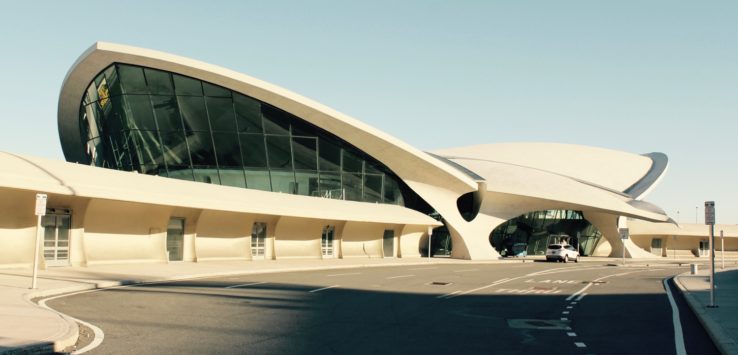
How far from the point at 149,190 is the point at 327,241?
1679 centimetres

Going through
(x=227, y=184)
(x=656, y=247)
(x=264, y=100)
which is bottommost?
(x=656, y=247)

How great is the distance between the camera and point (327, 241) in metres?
41.8

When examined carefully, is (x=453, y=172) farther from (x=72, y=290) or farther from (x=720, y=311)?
(x=72, y=290)

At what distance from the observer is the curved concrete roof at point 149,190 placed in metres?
21.8

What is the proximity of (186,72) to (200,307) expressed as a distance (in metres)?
26.1

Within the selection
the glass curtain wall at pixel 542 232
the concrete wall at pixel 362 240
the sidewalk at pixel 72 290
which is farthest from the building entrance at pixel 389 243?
the glass curtain wall at pixel 542 232

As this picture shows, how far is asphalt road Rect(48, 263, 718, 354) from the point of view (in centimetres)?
975

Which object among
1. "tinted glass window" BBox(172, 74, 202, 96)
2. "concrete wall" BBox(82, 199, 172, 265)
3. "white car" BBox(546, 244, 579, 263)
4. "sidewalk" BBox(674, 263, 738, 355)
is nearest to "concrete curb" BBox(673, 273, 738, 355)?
"sidewalk" BBox(674, 263, 738, 355)

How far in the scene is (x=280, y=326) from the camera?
11547 millimetres

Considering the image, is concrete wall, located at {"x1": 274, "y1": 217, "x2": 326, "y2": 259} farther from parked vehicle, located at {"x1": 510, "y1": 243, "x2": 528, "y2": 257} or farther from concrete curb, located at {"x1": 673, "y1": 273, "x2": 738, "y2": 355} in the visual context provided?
parked vehicle, located at {"x1": 510, "y1": 243, "x2": 528, "y2": 257}

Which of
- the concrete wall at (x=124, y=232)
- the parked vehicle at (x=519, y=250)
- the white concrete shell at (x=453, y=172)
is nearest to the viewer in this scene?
the concrete wall at (x=124, y=232)

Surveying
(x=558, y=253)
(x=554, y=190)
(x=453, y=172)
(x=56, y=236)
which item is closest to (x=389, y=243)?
(x=453, y=172)

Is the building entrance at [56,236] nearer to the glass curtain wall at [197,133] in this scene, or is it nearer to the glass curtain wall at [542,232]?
the glass curtain wall at [197,133]

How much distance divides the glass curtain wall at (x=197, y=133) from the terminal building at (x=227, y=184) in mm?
73
